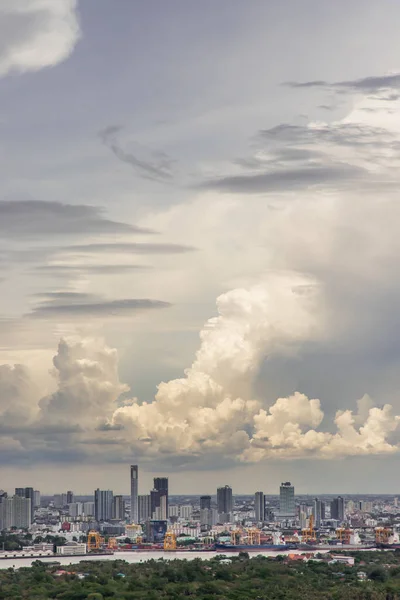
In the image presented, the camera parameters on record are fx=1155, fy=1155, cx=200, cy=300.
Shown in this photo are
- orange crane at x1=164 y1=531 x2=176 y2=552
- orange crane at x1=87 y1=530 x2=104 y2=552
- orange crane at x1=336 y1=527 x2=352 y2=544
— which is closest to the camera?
orange crane at x1=164 y1=531 x2=176 y2=552

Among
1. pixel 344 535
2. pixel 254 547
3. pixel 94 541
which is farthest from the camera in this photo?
pixel 344 535

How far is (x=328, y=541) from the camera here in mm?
189375

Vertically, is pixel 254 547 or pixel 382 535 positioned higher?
pixel 382 535

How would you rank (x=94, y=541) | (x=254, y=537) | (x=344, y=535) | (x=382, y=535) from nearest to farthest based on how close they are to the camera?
(x=254, y=537) < (x=382, y=535) < (x=94, y=541) < (x=344, y=535)

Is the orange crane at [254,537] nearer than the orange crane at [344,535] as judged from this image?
Yes

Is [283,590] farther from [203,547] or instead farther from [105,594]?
[203,547]

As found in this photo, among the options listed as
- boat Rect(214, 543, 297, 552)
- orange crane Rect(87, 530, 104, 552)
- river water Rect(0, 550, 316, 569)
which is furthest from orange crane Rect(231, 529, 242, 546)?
orange crane Rect(87, 530, 104, 552)

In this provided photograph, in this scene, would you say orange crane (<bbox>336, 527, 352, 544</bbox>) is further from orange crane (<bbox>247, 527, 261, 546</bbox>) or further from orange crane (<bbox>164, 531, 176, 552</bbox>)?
orange crane (<bbox>164, 531, 176, 552</bbox>)

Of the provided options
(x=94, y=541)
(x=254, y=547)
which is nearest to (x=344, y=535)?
(x=254, y=547)

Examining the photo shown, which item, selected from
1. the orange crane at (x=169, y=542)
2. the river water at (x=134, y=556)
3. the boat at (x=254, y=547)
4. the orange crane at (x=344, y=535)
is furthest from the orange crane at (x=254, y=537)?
the river water at (x=134, y=556)

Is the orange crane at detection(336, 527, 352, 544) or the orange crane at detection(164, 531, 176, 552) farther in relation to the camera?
the orange crane at detection(336, 527, 352, 544)

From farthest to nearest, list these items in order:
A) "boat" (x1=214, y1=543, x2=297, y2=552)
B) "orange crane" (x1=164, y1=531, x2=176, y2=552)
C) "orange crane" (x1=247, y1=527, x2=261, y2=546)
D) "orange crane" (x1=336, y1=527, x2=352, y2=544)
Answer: "orange crane" (x1=336, y1=527, x2=352, y2=544) → "orange crane" (x1=247, y1=527, x2=261, y2=546) → "orange crane" (x1=164, y1=531, x2=176, y2=552) → "boat" (x1=214, y1=543, x2=297, y2=552)

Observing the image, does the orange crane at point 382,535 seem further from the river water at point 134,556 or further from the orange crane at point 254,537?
the river water at point 134,556

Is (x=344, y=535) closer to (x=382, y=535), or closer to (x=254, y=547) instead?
(x=382, y=535)
